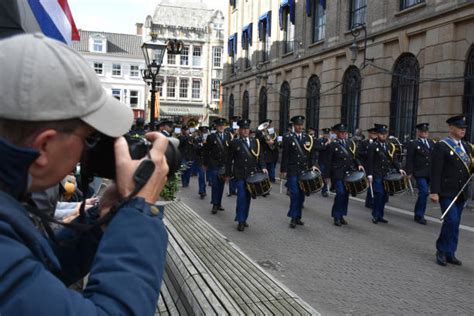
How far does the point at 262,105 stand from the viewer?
1194 inches

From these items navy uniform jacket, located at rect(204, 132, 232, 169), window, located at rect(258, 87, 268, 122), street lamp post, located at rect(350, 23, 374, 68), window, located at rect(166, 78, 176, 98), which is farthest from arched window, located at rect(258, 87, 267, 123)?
window, located at rect(166, 78, 176, 98)

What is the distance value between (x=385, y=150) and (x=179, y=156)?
31.8ft

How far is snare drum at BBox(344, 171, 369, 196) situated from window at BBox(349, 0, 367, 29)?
1202 centimetres

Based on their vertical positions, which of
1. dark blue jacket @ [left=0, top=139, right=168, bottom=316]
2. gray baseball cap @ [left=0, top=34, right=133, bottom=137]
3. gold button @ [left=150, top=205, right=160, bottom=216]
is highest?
gray baseball cap @ [left=0, top=34, right=133, bottom=137]

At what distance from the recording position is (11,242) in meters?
1.00

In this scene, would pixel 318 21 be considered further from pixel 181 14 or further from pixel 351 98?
pixel 181 14

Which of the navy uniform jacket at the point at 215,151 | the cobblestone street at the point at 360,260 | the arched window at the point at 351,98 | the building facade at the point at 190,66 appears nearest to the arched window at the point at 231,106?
the arched window at the point at 351,98

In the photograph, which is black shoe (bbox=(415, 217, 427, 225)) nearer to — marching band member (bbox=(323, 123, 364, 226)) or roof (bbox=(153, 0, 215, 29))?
marching band member (bbox=(323, 123, 364, 226))

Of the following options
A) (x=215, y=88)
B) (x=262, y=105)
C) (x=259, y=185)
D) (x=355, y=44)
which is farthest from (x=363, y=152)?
(x=215, y=88)

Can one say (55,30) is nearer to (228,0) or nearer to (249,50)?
(249,50)

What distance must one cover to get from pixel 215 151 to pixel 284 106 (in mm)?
14899

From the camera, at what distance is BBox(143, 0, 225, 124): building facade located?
2247 inches

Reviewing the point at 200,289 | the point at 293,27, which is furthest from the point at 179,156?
the point at 293,27

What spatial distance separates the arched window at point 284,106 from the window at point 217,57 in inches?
1301
